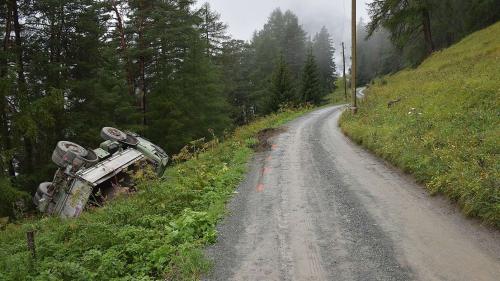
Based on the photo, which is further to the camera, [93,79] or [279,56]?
[279,56]

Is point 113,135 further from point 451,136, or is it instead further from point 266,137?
point 451,136

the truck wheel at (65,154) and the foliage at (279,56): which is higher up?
the foliage at (279,56)

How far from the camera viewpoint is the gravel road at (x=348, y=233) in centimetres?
573

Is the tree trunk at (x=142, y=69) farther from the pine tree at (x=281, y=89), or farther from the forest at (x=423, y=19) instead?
the forest at (x=423, y=19)

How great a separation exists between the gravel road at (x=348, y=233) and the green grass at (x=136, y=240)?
0.43 meters

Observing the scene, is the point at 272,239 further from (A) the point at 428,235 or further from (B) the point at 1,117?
(B) the point at 1,117

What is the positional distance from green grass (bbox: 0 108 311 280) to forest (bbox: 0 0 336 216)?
553 cm

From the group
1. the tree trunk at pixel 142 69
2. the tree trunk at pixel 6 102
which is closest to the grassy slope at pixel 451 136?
the tree trunk at pixel 6 102

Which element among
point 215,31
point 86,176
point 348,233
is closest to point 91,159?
point 86,176

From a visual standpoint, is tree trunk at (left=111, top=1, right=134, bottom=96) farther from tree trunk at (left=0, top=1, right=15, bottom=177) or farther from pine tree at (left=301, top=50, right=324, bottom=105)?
pine tree at (left=301, top=50, right=324, bottom=105)

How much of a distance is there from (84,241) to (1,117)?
39.1 feet

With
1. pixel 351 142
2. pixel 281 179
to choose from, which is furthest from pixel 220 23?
pixel 281 179

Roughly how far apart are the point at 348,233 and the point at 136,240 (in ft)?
12.4

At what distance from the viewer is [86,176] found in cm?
1276
